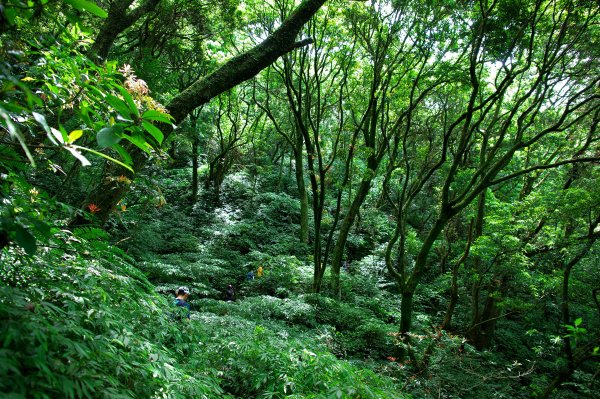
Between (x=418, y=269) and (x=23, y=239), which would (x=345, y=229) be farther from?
(x=23, y=239)

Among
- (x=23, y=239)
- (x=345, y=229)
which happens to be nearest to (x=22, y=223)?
(x=23, y=239)

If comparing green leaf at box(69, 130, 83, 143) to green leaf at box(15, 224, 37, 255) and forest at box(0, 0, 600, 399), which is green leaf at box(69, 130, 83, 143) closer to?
forest at box(0, 0, 600, 399)

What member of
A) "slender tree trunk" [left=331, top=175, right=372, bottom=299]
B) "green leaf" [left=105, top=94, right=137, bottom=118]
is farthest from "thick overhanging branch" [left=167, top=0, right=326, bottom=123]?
"slender tree trunk" [left=331, top=175, right=372, bottom=299]

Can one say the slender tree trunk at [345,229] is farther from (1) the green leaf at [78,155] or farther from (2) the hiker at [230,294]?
(1) the green leaf at [78,155]

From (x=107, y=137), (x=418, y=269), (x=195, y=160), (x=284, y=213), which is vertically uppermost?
(x=195, y=160)

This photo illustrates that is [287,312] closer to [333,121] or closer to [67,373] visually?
[67,373]

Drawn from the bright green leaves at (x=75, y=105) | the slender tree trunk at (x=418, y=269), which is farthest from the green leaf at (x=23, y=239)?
the slender tree trunk at (x=418, y=269)

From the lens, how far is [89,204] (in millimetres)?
2922

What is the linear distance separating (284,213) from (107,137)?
1769cm

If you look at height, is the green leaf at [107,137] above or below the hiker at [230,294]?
below

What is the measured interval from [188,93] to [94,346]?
224 centimetres

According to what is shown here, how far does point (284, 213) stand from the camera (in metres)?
18.6

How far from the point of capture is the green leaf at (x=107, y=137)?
2.95ft

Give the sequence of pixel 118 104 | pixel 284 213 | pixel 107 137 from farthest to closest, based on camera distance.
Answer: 1. pixel 284 213
2. pixel 118 104
3. pixel 107 137
